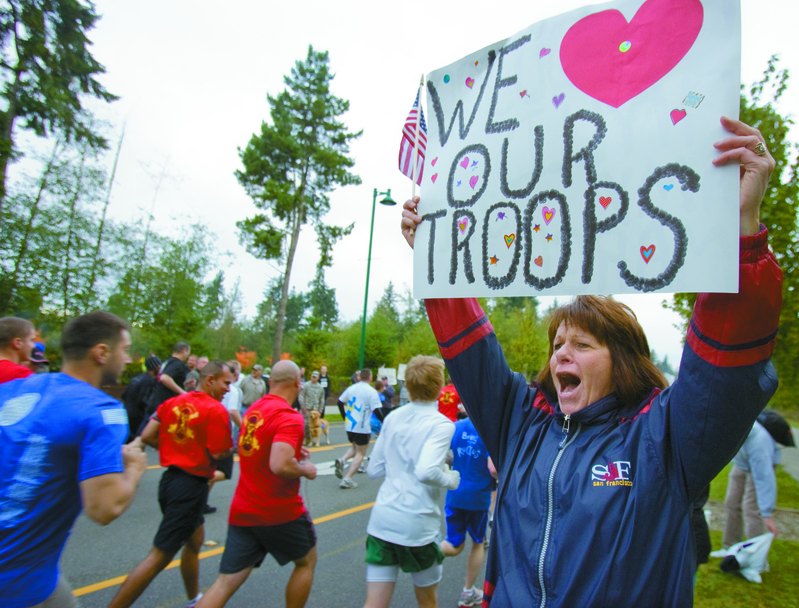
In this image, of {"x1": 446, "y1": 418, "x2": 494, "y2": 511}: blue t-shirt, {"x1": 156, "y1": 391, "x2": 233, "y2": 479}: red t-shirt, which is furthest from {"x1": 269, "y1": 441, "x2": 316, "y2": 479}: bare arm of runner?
{"x1": 446, "y1": 418, "x2": 494, "y2": 511}: blue t-shirt

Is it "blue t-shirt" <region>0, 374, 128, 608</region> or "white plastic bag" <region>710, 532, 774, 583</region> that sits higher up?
"blue t-shirt" <region>0, 374, 128, 608</region>

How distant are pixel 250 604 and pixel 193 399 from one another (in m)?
1.72

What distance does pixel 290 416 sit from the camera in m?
3.49

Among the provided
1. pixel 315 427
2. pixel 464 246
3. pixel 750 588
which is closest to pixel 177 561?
pixel 464 246

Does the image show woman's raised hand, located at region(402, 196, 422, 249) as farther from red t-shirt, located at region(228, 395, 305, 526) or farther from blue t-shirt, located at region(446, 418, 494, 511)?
blue t-shirt, located at region(446, 418, 494, 511)

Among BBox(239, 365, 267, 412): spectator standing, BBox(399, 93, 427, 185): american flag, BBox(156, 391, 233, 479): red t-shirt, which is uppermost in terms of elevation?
BBox(399, 93, 427, 185): american flag

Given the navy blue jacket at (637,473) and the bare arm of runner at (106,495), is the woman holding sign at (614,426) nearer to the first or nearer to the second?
the navy blue jacket at (637,473)

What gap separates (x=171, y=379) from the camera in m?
6.79

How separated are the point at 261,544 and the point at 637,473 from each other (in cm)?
292

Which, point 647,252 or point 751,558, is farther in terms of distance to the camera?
point 751,558

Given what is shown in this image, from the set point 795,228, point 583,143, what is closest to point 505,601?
point 583,143

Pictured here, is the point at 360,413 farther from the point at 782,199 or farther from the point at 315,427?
the point at 782,199

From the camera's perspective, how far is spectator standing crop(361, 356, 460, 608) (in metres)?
3.08

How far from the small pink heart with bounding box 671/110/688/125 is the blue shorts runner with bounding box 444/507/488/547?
11.6ft
